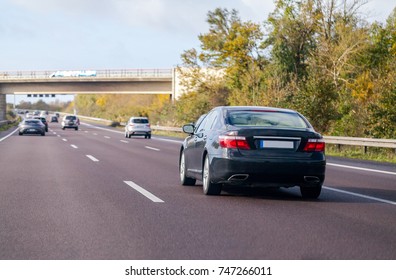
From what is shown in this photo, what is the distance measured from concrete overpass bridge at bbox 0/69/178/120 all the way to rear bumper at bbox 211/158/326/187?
5401 cm

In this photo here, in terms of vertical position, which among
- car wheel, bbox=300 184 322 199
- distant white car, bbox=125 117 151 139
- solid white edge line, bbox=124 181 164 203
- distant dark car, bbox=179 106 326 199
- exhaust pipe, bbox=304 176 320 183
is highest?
distant dark car, bbox=179 106 326 199

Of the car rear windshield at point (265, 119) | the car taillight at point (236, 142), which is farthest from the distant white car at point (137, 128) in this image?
the car taillight at point (236, 142)

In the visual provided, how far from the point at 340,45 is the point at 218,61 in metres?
14.0

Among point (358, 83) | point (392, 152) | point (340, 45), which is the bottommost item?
point (392, 152)

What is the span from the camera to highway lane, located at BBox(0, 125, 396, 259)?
6.09 metres

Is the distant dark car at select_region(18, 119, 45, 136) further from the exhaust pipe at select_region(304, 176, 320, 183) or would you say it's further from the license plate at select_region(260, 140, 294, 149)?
the exhaust pipe at select_region(304, 176, 320, 183)

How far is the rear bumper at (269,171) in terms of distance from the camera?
31.3 feet

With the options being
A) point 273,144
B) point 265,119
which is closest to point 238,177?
point 273,144

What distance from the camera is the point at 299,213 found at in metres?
8.60

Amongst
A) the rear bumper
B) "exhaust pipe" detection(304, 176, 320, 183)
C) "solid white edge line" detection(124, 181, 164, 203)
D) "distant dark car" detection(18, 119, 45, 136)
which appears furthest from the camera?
"distant dark car" detection(18, 119, 45, 136)

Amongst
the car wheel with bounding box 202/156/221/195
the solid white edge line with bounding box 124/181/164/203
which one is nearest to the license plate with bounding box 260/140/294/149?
the car wheel with bounding box 202/156/221/195

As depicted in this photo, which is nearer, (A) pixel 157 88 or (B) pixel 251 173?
(B) pixel 251 173
